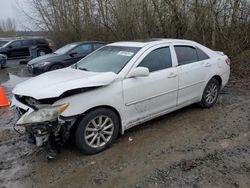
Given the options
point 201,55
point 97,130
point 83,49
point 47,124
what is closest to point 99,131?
point 97,130

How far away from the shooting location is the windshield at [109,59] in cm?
444

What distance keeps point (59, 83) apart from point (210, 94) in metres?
3.43

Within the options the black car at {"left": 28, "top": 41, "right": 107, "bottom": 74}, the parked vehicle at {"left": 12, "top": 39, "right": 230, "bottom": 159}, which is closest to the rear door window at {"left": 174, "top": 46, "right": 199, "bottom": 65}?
the parked vehicle at {"left": 12, "top": 39, "right": 230, "bottom": 159}

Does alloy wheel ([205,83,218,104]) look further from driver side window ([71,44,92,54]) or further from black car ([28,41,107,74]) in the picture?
driver side window ([71,44,92,54])

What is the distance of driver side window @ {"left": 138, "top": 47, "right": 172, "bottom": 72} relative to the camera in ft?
14.9

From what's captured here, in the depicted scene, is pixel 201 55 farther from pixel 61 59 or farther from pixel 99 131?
pixel 61 59

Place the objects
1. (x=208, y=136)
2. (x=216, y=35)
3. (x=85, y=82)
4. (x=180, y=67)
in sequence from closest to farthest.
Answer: (x=85, y=82) → (x=208, y=136) → (x=180, y=67) → (x=216, y=35)

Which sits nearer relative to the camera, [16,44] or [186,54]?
[186,54]

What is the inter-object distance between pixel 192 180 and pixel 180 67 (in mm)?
2310

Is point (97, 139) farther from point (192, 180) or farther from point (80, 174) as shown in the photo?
point (192, 180)

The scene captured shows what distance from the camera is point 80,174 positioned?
139 inches

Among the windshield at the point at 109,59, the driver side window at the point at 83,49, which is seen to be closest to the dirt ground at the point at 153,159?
the windshield at the point at 109,59

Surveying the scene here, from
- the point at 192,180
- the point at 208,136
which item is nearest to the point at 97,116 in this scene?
the point at 192,180

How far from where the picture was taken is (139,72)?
417 cm
